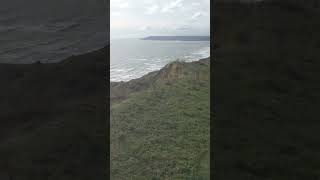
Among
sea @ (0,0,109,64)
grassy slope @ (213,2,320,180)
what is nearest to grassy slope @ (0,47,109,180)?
sea @ (0,0,109,64)

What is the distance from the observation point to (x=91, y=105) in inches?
77.7

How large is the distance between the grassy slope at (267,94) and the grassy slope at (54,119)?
2.24 ft

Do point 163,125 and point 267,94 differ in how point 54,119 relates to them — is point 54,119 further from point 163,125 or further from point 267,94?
point 267,94

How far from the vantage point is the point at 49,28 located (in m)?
2.11

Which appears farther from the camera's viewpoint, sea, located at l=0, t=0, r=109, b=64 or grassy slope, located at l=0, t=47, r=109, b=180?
sea, located at l=0, t=0, r=109, b=64

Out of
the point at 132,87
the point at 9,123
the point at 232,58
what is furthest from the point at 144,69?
the point at 9,123

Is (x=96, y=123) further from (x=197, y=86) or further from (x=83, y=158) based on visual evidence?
(x=197, y=86)

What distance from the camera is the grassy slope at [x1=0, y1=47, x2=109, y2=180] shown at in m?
1.80

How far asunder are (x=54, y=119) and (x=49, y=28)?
0.56 m

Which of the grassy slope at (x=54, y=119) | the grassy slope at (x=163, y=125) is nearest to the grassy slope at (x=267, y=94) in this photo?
the grassy slope at (x=163, y=125)

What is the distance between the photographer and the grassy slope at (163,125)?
2096mm

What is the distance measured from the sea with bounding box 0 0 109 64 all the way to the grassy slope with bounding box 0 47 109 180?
0.07 m

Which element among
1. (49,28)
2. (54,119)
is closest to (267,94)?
(54,119)

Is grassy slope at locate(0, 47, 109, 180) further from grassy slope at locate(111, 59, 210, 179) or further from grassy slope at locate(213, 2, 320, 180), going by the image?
grassy slope at locate(213, 2, 320, 180)
